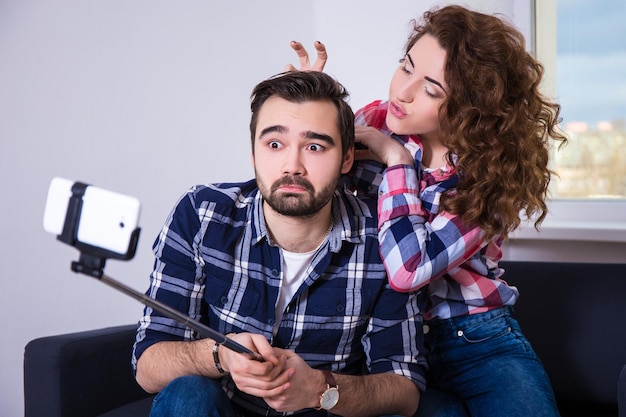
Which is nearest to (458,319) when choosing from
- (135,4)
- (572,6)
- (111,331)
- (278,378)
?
(278,378)

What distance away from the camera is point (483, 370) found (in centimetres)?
197

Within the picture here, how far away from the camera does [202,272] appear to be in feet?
5.84

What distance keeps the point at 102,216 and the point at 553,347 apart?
1.66 m

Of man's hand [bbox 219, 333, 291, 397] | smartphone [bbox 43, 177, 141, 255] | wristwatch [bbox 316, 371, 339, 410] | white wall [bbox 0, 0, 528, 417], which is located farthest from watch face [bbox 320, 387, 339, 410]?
white wall [bbox 0, 0, 528, 417]

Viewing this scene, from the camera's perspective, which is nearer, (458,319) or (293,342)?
(293,342)

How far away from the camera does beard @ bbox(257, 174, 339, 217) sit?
169cm

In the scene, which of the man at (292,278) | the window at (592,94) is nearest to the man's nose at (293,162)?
the man at (292,278)

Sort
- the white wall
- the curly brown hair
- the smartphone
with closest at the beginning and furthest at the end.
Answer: the smartphone → the curly brown hair → the white wall

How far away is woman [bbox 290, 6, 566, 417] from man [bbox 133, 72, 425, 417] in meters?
0.10

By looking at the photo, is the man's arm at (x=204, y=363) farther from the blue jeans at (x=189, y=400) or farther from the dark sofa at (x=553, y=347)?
the dark sofa at (x=553, y=347)

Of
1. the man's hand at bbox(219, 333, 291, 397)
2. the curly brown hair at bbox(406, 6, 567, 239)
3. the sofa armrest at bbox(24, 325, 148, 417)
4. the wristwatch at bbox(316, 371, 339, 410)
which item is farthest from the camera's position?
the sofa armrest at bbox(24, 325, 148, 417)

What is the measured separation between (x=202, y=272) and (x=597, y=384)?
3.91ft

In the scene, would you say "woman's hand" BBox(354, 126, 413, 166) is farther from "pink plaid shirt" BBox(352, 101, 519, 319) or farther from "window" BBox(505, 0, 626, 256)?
"window" BBox(505, 0, 626, 256)

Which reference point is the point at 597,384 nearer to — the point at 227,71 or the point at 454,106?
the point at 454,106
